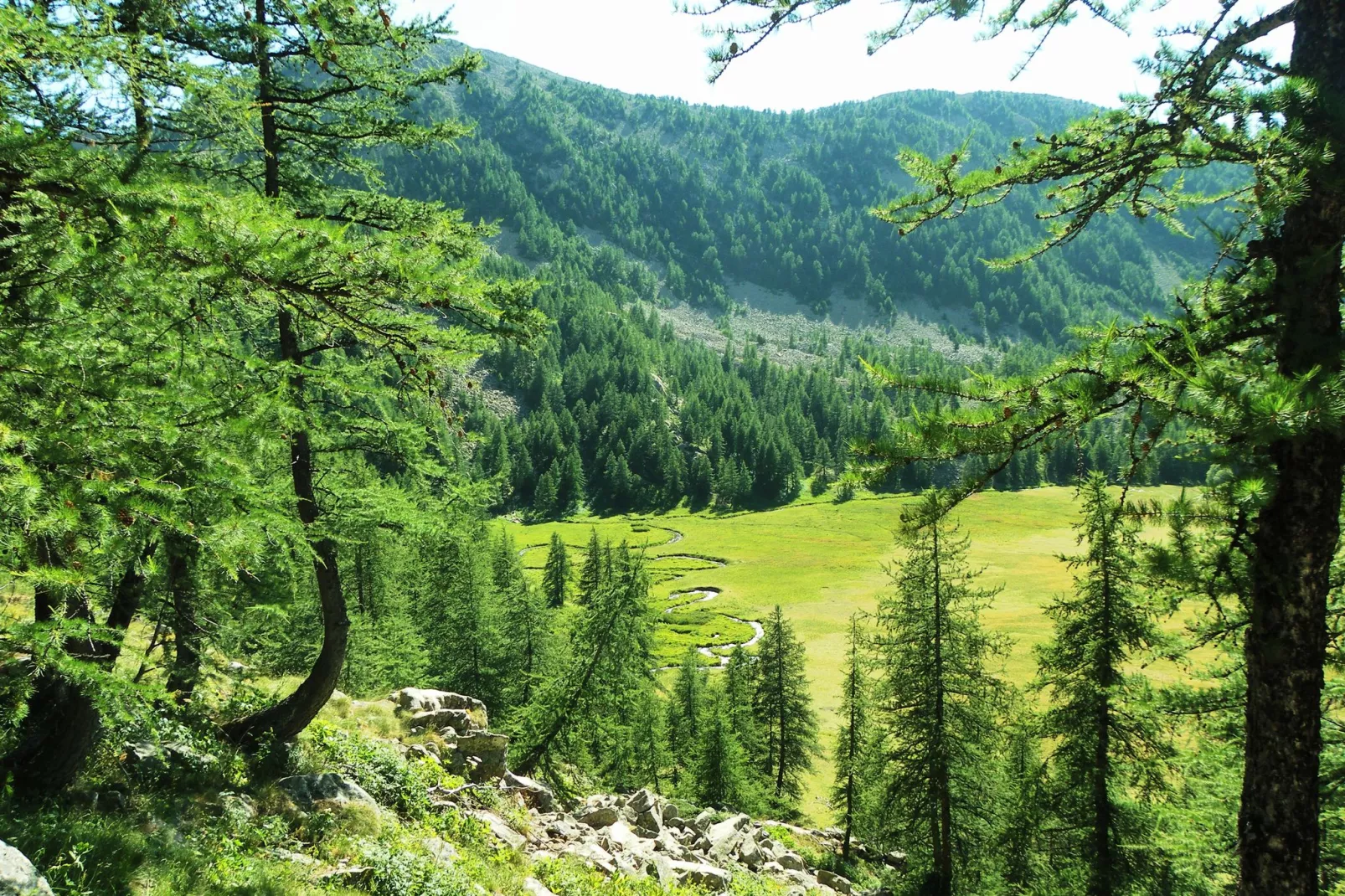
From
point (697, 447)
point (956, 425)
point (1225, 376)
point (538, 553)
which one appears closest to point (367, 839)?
point (956, 425)

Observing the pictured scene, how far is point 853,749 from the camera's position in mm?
26641

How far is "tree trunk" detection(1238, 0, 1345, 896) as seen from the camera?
14.5ft

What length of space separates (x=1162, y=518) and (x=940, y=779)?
18408 mm

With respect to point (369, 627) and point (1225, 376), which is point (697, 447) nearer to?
point (369, 627)

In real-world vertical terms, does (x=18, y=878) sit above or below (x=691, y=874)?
above

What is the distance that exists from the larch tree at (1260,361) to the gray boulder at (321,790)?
906cm

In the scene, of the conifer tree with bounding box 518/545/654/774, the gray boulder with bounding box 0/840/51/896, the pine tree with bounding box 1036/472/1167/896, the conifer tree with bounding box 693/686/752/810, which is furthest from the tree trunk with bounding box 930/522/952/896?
the gray boulder with bounding box 0/840/51/896

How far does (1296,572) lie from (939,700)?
57.3 ft

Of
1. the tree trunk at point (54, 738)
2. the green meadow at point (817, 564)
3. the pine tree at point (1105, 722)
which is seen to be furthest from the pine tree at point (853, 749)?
the tree trunk at point (54, 738)

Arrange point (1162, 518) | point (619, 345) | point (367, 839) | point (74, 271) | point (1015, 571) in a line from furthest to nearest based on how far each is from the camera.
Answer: point (619, 345) < point (1015, 571) < point (367, 839) < point (1162, 518) < point (74, 271)

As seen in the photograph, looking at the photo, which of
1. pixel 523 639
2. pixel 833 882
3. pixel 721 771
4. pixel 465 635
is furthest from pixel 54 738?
pixel 721 771

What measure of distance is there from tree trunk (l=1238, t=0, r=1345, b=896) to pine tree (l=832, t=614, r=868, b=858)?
2165 cm

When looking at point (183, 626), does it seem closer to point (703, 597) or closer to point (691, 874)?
point (691, 874)

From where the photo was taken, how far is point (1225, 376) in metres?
3.31
